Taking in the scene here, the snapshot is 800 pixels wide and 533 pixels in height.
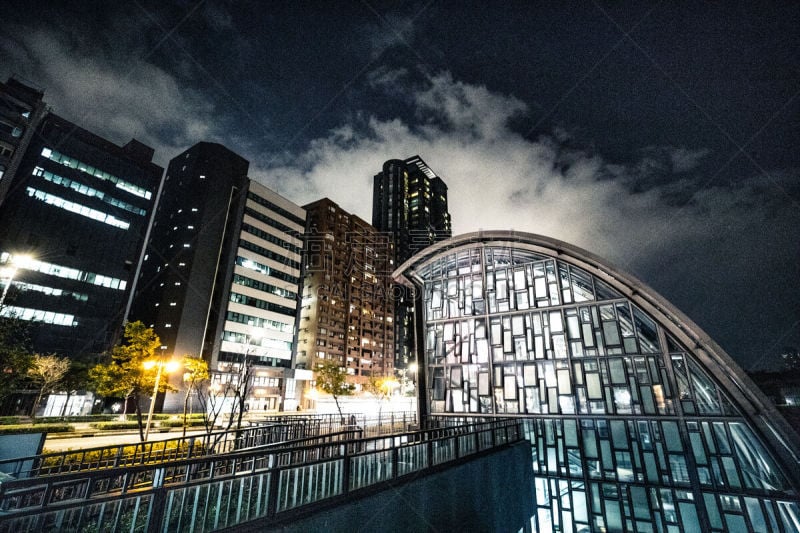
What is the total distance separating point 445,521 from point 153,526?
20.2ft

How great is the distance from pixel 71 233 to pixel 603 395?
62.2 metres

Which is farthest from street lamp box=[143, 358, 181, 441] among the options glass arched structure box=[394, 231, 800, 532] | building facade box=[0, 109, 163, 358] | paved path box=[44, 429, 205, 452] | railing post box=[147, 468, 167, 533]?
building facade box=[0, 109, 163, 358]

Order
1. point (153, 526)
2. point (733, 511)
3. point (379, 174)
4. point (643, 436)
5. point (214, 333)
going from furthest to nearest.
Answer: point (379, 174) → point (214, 333) → point (643, 436) → point (733, 511) → point (153, 526)

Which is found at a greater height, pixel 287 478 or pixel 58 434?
pixel 287 478

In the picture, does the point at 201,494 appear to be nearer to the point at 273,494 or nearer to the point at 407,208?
the point at 273,494

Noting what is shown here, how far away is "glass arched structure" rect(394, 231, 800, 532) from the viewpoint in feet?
41.5

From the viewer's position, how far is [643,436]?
559 inches

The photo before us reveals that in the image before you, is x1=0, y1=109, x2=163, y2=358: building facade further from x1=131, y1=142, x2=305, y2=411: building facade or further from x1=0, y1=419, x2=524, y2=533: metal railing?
x1=0, y1=419, x2=524, y2=533: metal railing

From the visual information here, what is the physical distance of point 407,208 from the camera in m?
120

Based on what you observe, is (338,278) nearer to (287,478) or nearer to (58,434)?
(58,434)

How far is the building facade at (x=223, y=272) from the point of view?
50875 millimetres

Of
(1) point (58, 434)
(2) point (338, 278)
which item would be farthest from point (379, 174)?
(1) point (58, 434)

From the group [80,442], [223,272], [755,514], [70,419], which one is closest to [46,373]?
[70,419]

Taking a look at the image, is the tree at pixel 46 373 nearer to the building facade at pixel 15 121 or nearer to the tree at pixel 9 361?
the tree at pixel 9 361
